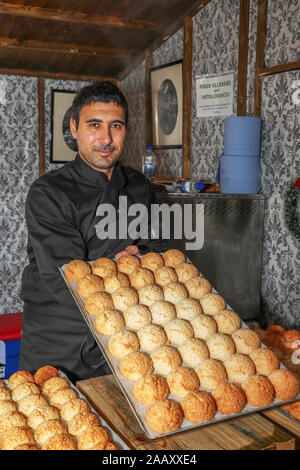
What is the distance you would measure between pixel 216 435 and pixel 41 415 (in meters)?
0.39

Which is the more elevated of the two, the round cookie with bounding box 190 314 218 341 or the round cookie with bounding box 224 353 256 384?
the round cookie with bounding box 190 314 218 341

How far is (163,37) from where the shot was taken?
4.10 m

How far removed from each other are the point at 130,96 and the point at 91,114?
11.3ft

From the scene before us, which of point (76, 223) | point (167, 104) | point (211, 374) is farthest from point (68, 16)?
point (211, 374)

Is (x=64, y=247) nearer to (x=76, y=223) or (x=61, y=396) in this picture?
(x=76, y=223)

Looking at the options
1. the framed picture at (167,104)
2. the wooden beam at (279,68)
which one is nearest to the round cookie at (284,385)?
the wooden beam at (279,68)

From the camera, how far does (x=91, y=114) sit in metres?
1.59

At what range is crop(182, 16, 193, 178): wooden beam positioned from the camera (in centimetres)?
379

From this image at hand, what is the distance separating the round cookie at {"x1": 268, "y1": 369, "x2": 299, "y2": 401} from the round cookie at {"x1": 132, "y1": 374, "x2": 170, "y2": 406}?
10.3 inches

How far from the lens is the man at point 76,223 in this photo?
4.95ft

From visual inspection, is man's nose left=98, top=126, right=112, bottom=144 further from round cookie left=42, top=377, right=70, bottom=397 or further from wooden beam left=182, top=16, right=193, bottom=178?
wooden beam left=182, top=16, right=193, bottom=178

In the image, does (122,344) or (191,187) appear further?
(191,187)

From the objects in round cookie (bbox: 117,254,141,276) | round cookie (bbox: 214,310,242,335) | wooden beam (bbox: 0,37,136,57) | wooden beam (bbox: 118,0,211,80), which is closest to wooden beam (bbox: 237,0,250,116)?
wooden beam (bbox: 118,0,211,80)

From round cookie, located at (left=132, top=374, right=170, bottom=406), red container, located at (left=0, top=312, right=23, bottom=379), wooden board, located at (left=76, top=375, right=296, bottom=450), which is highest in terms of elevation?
round cookie, located at (left=132, top=374, right=170, bottom=406)
